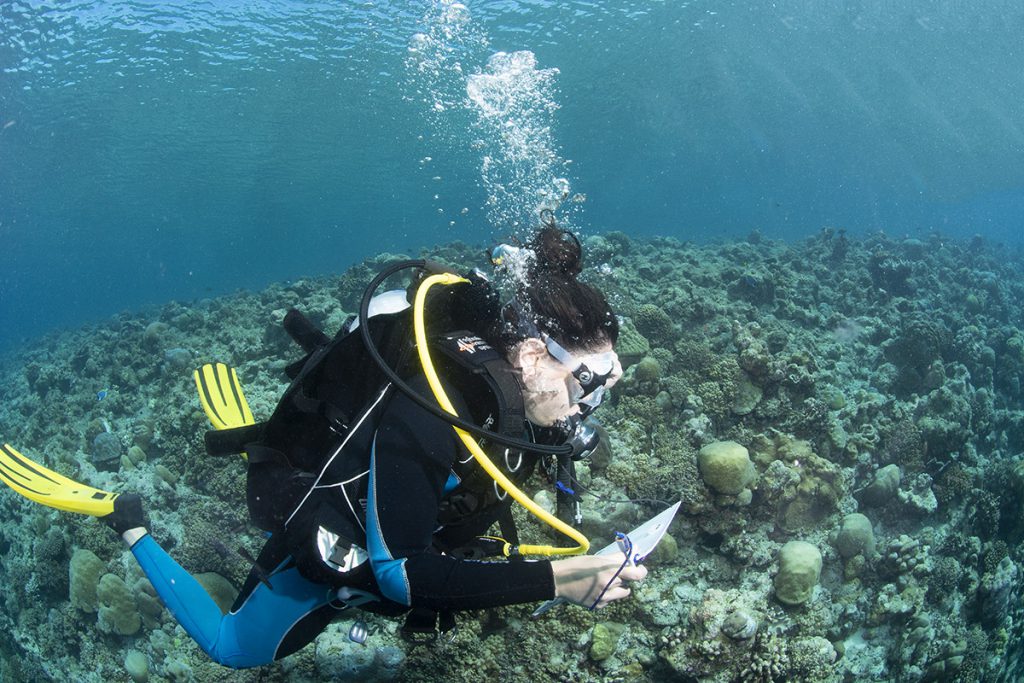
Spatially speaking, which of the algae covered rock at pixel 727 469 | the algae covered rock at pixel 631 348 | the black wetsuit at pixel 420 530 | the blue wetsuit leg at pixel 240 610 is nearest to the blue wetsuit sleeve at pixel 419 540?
the black wetsuit at pixel 420 530

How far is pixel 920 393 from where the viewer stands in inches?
346

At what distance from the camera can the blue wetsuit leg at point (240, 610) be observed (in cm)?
291

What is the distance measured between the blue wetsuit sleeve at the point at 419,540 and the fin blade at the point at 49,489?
308cm

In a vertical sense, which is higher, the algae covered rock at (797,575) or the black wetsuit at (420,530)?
the black wetsuit at (420,530)

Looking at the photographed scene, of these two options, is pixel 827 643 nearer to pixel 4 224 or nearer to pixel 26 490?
pixel 26 490

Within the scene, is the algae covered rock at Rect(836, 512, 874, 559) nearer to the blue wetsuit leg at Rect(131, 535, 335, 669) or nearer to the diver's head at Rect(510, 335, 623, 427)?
the diver's head at Rect(510, 335, 623, 427)

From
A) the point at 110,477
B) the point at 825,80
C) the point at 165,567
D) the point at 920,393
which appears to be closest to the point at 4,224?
the point at 110,477

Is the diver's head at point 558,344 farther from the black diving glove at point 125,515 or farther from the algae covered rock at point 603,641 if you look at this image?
the black diving glove at point 125,515

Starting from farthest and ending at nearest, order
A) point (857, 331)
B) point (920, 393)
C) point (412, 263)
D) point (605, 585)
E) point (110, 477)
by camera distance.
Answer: point (857, 331) < point (920, 393) < point (110, 477) < point (412, 263) < point (605, 585)

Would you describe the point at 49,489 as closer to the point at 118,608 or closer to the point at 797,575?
the point at 118,608

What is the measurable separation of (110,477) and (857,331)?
14338mm

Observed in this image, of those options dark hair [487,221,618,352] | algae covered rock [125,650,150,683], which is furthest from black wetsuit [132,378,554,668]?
algae covered rock [125,650,150,683]

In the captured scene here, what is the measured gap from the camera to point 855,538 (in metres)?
5.10

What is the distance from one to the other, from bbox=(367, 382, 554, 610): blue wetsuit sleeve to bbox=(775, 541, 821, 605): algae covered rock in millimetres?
3830
